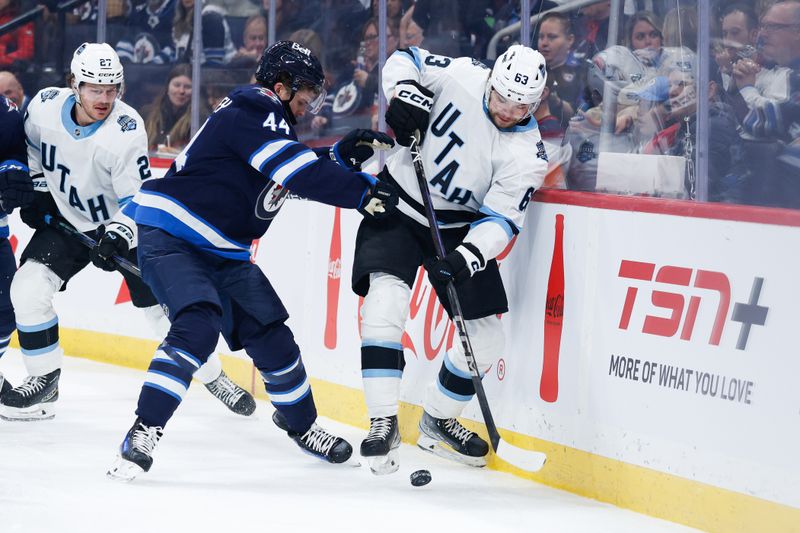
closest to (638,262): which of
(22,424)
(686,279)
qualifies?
(686,279)

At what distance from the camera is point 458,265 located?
3414 millimetres

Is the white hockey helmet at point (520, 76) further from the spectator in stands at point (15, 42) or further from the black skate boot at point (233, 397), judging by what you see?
the spectator in stands at point (15, 42)

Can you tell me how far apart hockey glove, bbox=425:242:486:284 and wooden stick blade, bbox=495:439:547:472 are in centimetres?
48

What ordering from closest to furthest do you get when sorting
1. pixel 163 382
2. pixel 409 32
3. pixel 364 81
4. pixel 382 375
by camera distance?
1. pixel 163 382
2. pixel 382 375
3. pixel 409 32
4. pixel 364 81

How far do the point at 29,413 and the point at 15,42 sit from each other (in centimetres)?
284

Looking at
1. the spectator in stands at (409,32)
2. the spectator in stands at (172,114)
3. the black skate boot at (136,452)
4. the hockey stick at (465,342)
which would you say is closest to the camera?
the black skate boot at (136,452)

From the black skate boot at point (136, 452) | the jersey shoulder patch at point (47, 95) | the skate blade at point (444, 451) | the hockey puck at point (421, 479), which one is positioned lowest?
the skate blade at point (444, 451)

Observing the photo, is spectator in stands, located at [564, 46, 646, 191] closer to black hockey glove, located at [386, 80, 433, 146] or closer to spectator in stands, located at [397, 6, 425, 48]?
black hockey glove, located at [386, 80, 433, 146]

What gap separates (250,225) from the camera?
3551 millimetres

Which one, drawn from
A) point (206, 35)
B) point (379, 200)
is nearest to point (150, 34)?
point (206, 35)

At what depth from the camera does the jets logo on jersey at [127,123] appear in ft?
13.3

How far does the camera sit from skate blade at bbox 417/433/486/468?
377 cm

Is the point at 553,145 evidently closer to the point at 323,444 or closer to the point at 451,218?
the point at 451,218

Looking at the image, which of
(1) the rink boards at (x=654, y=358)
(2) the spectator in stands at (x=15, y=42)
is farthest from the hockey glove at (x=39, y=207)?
(2) the spectator in stands at (x=15, y=42)
